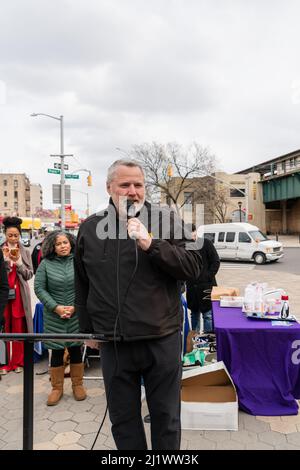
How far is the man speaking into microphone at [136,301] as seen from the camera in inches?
69.2

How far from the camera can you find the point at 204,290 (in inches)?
197

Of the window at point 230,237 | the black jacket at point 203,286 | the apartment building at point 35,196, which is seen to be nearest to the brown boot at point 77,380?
the black jacket at point 203,286

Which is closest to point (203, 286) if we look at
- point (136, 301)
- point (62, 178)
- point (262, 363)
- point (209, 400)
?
point (262, 363)

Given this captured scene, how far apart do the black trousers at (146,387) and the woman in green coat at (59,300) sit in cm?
170

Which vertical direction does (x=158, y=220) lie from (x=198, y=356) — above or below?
above

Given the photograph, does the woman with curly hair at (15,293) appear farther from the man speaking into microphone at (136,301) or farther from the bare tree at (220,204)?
the bare tree at (220,204)

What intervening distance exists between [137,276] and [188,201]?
44.3 m

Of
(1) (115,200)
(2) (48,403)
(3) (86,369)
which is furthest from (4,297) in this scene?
(1) (115,200)

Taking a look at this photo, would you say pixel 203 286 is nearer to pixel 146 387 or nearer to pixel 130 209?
pixel 146 387

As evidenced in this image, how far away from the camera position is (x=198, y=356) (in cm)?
371

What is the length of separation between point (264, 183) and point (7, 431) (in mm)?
44087

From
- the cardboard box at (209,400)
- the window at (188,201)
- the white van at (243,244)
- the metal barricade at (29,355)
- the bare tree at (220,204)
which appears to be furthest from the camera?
the bare tree at (220,204)

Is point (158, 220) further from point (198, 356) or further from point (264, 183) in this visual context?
point (264, 183)
